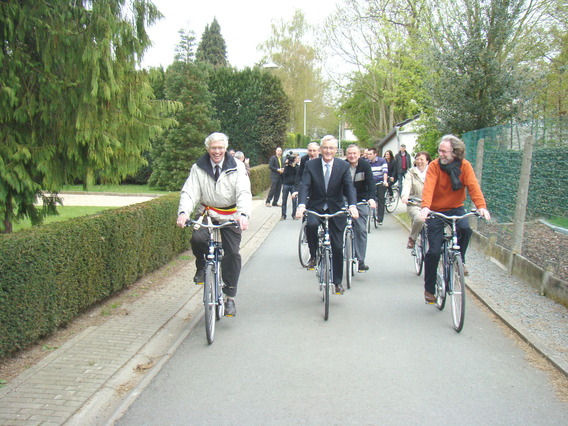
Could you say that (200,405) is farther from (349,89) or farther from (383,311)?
(349,89)

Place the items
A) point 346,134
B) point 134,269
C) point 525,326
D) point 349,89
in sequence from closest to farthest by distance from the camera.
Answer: point 525,326, point 134,269, point 349,89, point 346,134


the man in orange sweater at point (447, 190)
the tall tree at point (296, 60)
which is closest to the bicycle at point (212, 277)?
the man in orange sweater at point (447, 190)

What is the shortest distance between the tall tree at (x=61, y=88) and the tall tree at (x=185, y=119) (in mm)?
18087

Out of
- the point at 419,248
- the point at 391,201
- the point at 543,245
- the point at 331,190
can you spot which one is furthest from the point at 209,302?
the point at 391,201

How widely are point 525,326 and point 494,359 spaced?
3.85ft

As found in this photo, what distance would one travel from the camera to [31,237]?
5.19m

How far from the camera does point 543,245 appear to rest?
8398mm

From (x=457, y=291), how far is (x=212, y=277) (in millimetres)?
2527

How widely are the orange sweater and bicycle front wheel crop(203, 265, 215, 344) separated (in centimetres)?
241

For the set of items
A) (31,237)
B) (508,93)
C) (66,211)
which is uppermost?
(508,93)

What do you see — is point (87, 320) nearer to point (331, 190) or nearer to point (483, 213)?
point (331, 190)

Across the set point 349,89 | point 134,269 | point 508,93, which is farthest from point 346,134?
point 134,269

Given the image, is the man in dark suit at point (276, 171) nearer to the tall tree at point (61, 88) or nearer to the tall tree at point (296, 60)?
the tall tree at point (61, 88)

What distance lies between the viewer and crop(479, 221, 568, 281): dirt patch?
7469 millimetres
